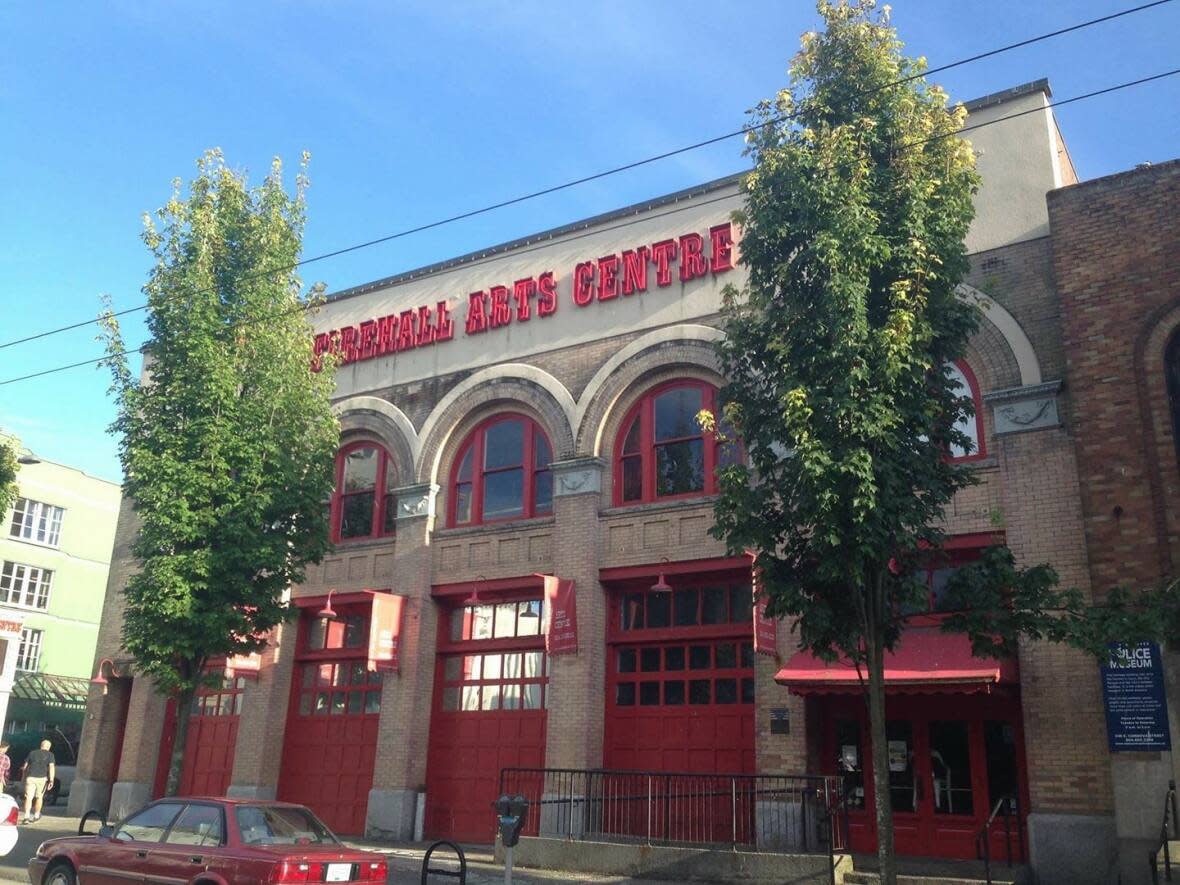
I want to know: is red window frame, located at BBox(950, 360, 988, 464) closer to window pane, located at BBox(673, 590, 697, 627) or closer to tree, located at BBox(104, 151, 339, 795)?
window pane, located at BBox(673, 590, 697, 627)

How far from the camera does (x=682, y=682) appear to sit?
56.9ft

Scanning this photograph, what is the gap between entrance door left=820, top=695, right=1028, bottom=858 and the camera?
14.3 meters

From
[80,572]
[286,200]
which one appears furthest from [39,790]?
[80,572]

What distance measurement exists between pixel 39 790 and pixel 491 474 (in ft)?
37.7

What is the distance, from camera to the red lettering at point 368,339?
22516 millimetres

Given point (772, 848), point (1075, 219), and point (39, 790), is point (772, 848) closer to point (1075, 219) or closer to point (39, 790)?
point (1075, 219)

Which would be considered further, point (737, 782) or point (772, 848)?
point (737, 782)

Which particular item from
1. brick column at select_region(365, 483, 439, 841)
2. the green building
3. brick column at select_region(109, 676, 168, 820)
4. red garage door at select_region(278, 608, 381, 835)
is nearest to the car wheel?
brick column at select_region(365, 483, 439, 841)

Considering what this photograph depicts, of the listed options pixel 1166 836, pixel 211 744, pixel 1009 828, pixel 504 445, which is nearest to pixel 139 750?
pixel 211 744

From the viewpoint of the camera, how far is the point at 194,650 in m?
15.7

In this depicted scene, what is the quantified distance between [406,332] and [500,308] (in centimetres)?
243

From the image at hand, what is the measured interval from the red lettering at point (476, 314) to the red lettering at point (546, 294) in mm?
1277

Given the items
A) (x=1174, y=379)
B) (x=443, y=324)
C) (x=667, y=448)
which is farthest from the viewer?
(x=443, y=324)

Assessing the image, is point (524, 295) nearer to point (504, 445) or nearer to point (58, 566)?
point (504, 445)
